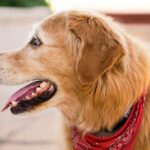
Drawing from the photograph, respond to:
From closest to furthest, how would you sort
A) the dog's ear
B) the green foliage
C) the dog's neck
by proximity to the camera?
the dog's ear
the dog's neck
the green foliage

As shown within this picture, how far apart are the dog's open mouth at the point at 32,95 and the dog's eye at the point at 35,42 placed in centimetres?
22

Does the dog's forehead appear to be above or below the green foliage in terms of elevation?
above

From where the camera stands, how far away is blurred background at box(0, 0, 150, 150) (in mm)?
4555

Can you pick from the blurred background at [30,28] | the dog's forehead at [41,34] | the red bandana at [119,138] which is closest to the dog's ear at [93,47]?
the dog's forehead at [41,34]

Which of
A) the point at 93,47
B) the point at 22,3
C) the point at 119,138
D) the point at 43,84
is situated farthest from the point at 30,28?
the point at 22,3

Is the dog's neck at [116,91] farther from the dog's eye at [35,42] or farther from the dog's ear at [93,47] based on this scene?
the dog's eye at [35,42]

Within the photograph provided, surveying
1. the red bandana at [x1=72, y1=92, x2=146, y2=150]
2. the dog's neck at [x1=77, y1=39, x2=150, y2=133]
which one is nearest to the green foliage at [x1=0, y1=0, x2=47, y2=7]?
the red bandana at [x1=72, y1=92, x2=146, y2=150]

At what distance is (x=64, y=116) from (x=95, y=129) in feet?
0.74

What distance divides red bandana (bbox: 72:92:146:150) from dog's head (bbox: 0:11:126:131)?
135 millimetres

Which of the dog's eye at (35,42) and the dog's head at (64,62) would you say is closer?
the dog's head at (64,62)

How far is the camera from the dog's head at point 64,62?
114 inches

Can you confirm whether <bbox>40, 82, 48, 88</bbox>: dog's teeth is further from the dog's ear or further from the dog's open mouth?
the dog's ear

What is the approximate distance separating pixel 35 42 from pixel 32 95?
1.02 feet

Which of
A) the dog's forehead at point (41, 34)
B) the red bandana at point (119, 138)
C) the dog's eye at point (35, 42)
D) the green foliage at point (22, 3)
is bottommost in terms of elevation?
the green foliage at point (22, 3)
